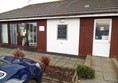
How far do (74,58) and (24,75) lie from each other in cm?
500

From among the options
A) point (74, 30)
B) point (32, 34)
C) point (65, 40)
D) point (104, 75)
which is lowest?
point (104, 75)

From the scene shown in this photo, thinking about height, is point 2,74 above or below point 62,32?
below

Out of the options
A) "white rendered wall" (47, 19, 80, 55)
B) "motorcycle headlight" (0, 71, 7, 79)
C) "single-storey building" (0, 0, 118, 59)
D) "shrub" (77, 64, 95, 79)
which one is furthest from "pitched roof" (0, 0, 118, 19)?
"motorcycle headlight" (0, 71, 7, 79)

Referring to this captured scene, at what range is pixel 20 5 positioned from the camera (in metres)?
14.6

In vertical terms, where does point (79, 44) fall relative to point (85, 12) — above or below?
below

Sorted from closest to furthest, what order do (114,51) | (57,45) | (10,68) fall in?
1. (10,68)
2. (114,51)
3. (57,45)

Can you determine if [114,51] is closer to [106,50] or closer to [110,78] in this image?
[106,50]

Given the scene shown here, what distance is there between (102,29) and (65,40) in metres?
2.38

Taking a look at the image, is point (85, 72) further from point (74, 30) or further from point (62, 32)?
point (62, 32)

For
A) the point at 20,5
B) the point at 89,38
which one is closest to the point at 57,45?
the point at 89,38

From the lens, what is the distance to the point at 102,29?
663 cm

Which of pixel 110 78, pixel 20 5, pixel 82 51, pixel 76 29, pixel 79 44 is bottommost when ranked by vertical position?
pixel 110 78

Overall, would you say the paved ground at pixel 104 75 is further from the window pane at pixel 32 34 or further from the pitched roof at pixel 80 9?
the window pane at pixel 32 34

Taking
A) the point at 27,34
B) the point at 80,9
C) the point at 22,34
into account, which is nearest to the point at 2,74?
the point at 80,9
